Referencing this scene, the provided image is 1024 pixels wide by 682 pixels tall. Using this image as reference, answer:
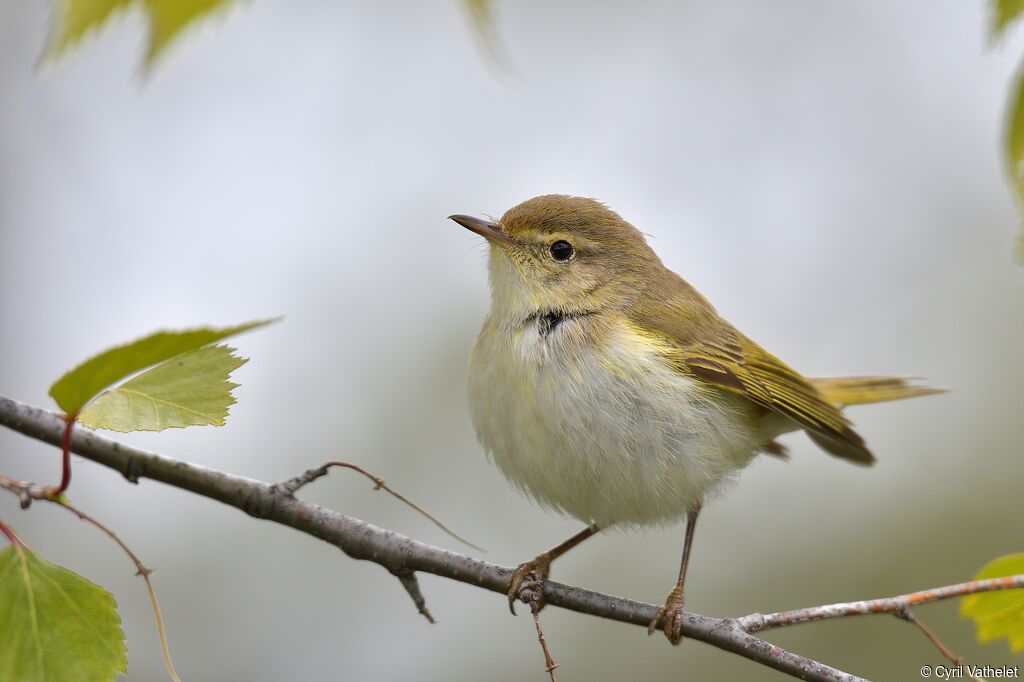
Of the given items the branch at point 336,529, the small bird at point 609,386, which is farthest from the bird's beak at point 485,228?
the branch at point 336,529

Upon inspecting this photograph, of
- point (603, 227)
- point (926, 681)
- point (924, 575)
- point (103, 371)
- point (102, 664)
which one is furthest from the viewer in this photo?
point (924, 575)

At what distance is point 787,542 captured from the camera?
24.4 feet


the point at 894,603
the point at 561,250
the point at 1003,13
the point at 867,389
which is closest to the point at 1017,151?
the point at 1003,13

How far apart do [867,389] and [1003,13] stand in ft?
10.3

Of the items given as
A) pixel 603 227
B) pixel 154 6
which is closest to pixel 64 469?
pixel 154 6

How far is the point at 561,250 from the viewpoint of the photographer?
4039 mm

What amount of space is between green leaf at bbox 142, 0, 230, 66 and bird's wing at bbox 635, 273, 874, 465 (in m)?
2.10

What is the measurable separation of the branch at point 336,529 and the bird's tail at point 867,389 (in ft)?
7.06

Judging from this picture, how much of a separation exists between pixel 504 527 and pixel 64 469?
5.92 metres

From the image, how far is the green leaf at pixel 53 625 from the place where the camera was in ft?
6.48

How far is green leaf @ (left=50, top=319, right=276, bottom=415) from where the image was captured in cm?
172

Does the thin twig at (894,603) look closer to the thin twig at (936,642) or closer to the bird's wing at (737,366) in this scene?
the thin twig at (936,642)

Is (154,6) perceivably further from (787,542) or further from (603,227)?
(787,542)

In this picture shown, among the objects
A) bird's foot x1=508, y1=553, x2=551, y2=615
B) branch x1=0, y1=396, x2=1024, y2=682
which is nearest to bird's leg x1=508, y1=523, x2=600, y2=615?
bird's foot x1=508, y1=553, x2=551, y2=615
